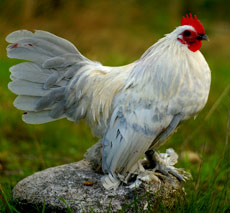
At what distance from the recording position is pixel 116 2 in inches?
508

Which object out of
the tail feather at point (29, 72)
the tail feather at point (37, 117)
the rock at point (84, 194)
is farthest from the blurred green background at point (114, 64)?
the tail feather at point (29, 72)

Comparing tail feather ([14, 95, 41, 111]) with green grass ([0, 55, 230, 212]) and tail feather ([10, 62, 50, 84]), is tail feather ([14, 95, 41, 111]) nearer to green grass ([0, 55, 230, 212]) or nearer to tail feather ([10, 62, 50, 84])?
tail feather ([10, 62, 50, 84])

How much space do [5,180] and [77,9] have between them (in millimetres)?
7826

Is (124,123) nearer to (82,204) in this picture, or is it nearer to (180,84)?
(180,84)

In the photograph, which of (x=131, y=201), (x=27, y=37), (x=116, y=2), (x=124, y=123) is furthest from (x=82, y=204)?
(x=116, y=2)

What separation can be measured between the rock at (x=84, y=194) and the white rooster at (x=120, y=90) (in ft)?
0.38

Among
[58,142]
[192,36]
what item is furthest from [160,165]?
[58,142]

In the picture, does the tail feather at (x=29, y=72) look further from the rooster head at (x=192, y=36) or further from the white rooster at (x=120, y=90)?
the rooster head at (x=192, y=36)

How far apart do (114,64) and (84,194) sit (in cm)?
539

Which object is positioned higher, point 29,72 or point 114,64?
point 29,72

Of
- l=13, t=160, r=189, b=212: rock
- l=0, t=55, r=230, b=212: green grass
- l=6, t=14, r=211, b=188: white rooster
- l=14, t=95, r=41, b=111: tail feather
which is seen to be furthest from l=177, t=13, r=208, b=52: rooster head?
l=0, t=55, r=230, b=212: green grass

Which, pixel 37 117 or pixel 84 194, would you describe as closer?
pixel 84 194

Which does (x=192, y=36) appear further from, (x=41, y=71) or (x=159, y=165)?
(x=41, y=71)

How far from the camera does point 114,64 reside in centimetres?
800
